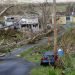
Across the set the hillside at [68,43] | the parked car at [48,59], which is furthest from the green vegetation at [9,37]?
the parked car at [48,59]

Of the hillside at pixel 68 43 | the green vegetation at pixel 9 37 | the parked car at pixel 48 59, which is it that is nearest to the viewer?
the parked car at pixel 48 59

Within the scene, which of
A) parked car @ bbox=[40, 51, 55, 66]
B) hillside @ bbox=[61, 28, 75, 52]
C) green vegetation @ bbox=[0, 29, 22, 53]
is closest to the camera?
parked car @ bbox=[40, 51, 55, 66]

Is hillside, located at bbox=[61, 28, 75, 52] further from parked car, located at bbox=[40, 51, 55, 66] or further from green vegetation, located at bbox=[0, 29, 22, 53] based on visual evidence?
green vegetation, located at bbox=[0, 29, 22, 53]

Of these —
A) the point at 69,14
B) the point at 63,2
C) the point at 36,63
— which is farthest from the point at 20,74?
the point at 69,14

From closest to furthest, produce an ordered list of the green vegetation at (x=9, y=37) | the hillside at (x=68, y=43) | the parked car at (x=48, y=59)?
the parked car at (x=48, y=59) < the hillside at (x=68, y=43) < the green vegetation at (x=9, y=37)

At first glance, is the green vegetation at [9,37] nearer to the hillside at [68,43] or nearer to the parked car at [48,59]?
the hillside at [68,43]

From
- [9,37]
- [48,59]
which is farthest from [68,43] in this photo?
[9,37]

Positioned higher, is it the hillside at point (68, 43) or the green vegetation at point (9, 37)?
the hillside at point (68, 43)

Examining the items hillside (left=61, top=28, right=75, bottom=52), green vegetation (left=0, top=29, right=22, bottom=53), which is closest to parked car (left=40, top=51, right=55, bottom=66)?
hillside (left=61, top=28, right=75, bottom=52)

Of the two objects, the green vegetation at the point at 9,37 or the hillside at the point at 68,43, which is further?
the green vegetation at the point at 9,37

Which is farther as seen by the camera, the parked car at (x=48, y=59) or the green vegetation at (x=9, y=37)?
the green vegetation at (x=9, y=37)

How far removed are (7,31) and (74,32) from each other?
32.4 feet

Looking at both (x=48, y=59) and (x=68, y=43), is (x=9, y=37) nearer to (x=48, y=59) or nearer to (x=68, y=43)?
(x=68, y=43)

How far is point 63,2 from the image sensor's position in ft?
164
